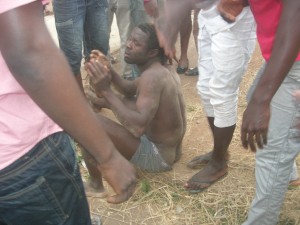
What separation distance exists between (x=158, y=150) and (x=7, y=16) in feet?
6.77

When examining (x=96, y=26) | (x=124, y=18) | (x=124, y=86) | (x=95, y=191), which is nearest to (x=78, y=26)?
(x=96, y=26)

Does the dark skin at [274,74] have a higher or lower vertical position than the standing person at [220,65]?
higher

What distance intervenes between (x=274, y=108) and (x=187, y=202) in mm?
1124

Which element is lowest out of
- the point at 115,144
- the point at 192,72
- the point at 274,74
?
the point at 192,72

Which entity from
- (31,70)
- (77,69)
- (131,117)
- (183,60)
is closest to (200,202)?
(131,117)

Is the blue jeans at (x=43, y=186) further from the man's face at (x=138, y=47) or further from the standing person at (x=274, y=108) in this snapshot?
the man's face at (x=138, y=47)

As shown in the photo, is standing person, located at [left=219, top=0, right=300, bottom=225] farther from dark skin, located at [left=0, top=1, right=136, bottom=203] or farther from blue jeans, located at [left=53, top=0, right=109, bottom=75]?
blue jeans, located at [left=53, top=0, right=109, bottom=75]

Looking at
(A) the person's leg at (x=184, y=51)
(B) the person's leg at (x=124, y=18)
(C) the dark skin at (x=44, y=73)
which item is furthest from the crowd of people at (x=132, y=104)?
(A) the person's leg at (x=184, y=51)

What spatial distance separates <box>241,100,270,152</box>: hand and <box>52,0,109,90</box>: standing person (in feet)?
6.74

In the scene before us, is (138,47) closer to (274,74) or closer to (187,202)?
(187,202)

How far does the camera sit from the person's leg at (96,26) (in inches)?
139

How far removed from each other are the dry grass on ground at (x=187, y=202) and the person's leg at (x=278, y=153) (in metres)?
0.41

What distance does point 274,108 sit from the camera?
1918mm

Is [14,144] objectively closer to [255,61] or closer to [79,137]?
[79,137]
